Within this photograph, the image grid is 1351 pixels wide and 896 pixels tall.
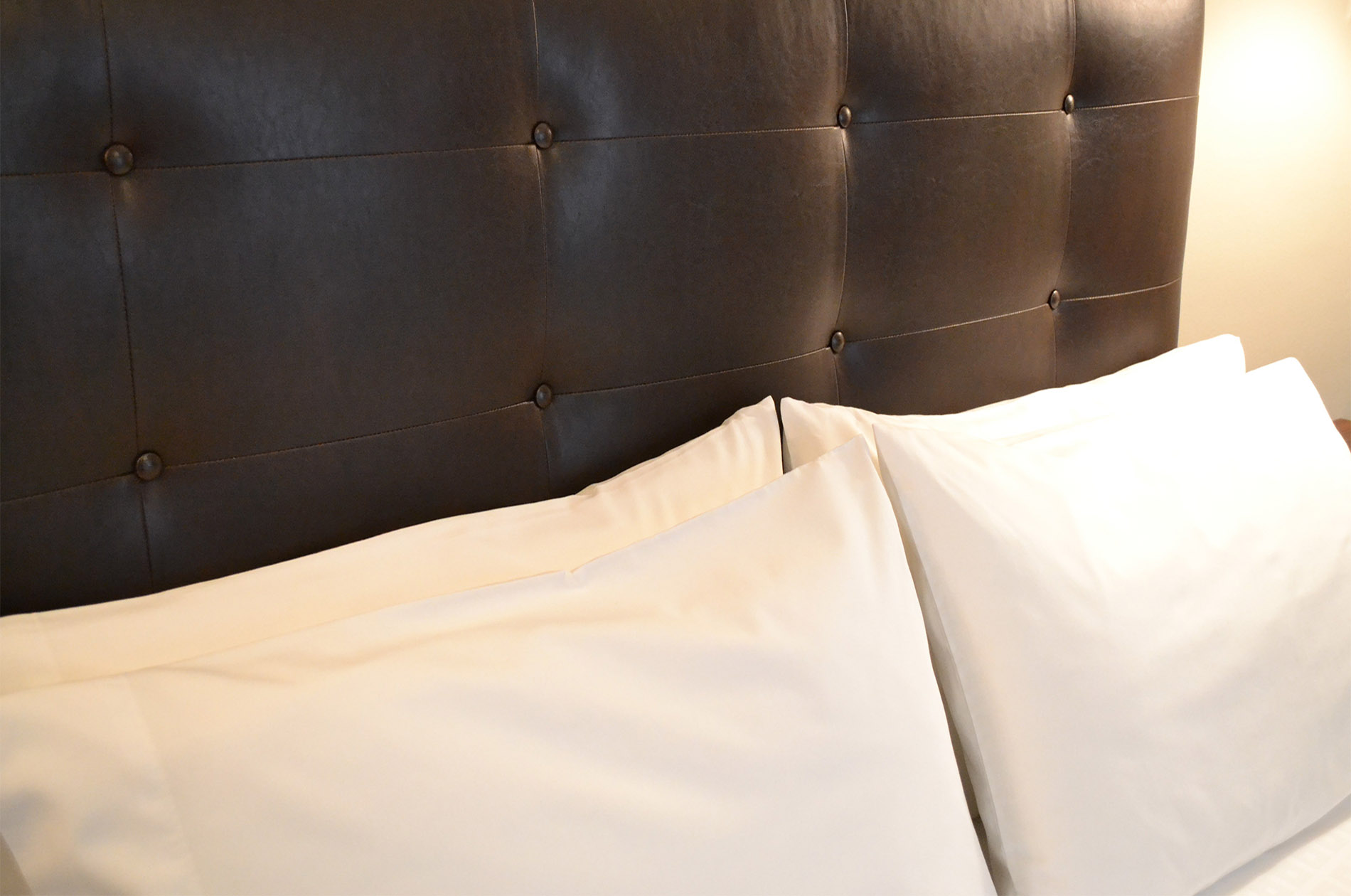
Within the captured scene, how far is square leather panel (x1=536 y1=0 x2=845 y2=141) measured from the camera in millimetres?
900

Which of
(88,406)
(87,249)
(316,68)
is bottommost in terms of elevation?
(88,406)

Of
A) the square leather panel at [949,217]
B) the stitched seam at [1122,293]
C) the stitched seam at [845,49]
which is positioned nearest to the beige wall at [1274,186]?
the stitched seam at [1122,293]

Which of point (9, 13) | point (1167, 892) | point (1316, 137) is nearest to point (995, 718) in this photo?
point (1167, 892)

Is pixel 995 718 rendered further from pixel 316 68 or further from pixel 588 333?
pixel 316 68

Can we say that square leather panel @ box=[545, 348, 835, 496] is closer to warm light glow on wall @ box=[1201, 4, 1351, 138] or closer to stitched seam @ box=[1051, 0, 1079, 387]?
stitched seam @ box=[1051, 0, 1079, 387]

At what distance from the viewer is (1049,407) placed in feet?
3.93

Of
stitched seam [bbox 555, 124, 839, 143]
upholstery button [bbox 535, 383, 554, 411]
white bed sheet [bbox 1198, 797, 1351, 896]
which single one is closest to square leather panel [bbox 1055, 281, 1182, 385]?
stitched seam [bbox 555, 124, 839, 143]

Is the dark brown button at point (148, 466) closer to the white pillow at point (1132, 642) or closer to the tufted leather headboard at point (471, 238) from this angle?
the tufted leather headboard at point (471, 238)

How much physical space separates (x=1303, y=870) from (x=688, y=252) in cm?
82

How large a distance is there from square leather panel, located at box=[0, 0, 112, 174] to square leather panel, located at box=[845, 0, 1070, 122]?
28.5 inches

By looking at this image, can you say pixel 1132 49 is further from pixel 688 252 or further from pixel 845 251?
pixel 688 252

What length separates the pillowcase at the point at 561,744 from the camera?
0.50 metres

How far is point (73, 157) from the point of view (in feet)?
2.29

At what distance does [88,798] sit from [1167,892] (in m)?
0.78
